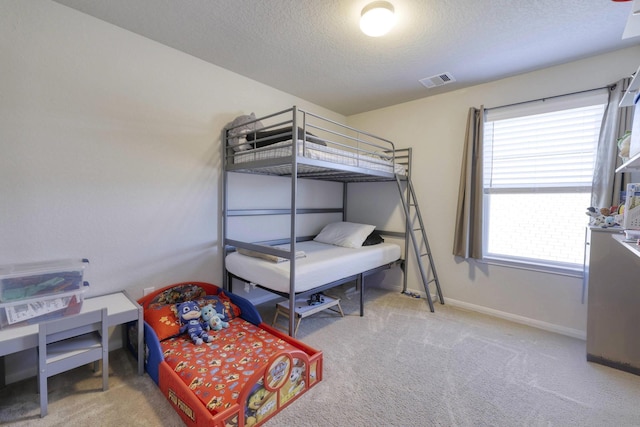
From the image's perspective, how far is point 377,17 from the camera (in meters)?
1.75

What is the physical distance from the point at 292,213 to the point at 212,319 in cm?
104

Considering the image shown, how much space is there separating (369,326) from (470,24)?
8.39 feet

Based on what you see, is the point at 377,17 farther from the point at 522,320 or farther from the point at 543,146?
the point at 522,320

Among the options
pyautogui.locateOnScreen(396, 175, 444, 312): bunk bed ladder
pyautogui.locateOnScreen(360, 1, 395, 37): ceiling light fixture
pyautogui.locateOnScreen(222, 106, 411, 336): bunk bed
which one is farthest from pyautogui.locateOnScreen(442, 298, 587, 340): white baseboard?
pyautogui.locateOnScreen(360, 1, 395, 37): ceiling light fixture

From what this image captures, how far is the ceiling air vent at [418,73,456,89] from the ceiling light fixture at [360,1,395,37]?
1.11 meters

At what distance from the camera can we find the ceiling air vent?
273cm

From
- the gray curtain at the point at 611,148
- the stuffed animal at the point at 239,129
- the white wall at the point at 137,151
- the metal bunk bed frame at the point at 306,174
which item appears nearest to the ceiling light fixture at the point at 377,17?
the metal bunk bed frame at the point at 306,174

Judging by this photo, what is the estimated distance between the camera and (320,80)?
9.43 ft

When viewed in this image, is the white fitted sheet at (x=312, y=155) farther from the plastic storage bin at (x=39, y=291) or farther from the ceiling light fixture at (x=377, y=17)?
the plastic storage bin at (x=39, y=291)

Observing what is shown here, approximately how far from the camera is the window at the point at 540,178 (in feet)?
7.95

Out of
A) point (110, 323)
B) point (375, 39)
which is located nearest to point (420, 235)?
point (375, 39)

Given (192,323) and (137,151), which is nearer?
(192,323)

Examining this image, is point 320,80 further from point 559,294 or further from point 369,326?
point 559,294

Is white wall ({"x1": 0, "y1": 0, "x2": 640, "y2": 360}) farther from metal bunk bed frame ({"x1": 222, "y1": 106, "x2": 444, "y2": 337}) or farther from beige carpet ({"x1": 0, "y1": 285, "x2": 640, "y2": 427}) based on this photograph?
beige carpet ({"x1": 0, "y1": 285, "x2": 640, "y2": 427})
